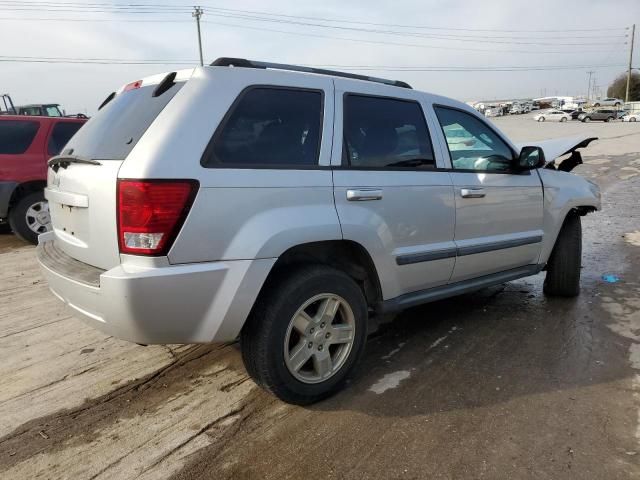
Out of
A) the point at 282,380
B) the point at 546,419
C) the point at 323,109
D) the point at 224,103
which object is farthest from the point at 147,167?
the point at 546,419

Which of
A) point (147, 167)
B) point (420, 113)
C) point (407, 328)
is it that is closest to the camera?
point (147, 167)

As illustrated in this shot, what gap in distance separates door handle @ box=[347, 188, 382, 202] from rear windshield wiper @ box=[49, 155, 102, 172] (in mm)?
1390

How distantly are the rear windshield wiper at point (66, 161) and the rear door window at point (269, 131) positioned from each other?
69cm

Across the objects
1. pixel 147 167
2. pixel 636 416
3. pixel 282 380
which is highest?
pixel 147 167

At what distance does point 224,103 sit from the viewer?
2.64 metres

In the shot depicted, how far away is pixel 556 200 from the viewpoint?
4.46 meters

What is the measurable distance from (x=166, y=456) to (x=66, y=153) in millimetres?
1957

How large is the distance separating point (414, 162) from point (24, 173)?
599 centimetres

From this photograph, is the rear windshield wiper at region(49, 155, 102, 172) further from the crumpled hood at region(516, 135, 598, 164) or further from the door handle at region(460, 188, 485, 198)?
the crumpled hood at region(516, 135, 598, 164)

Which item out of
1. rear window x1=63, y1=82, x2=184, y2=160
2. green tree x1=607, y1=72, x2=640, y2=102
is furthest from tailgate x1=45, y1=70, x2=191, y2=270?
green tree x1=607, y1=72, x2=640, y2=102

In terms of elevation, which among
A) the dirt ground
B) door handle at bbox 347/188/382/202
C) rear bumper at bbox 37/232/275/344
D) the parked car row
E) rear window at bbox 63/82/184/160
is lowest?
the dirt ground

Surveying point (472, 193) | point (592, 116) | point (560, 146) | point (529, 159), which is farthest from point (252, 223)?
point (592, 116)

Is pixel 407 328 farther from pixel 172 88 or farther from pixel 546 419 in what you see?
pixel 172 88

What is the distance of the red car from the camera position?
6.97 m
